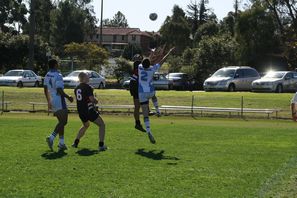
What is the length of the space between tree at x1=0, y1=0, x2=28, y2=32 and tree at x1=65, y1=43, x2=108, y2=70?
2526 centimetres

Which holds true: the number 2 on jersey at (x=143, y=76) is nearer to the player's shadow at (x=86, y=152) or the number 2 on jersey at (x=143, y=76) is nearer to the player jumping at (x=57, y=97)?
the player jumping at (x=57, y=97)

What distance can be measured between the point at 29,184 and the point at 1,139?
5997 mm

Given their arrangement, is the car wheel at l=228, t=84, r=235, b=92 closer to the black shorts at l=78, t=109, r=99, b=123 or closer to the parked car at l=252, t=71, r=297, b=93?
the parked car at l=252, t=71, r=297, b=93

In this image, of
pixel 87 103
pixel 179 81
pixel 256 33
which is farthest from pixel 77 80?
pixel 256 33

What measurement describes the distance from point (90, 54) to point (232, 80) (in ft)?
99.1

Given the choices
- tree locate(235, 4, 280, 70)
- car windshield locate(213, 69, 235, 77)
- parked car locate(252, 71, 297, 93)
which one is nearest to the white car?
car windshield locate(213, 69, 235, 77)

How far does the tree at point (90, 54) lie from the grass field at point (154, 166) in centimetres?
4484

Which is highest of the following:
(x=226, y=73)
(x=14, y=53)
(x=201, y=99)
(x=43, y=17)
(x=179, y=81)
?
(x=43, y=17)

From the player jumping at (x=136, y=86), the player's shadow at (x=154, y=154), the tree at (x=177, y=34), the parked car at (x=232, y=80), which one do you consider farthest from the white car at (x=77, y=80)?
the tree at (x=177, y=34)

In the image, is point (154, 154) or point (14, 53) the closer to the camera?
point (154, 154)

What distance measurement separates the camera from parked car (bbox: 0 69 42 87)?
1582 inches

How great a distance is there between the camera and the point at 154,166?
1062cm

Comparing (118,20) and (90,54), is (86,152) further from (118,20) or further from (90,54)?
(118,20)

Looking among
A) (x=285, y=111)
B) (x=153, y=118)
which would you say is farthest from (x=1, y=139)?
(x=285, y=111)
